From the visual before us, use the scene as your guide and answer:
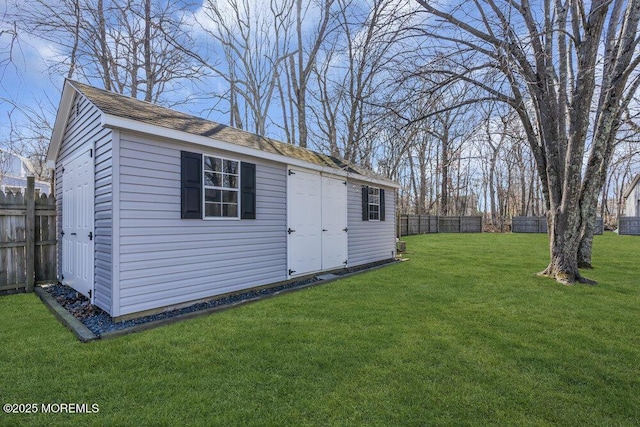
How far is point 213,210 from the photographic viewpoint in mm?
4828

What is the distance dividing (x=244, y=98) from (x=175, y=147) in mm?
12951

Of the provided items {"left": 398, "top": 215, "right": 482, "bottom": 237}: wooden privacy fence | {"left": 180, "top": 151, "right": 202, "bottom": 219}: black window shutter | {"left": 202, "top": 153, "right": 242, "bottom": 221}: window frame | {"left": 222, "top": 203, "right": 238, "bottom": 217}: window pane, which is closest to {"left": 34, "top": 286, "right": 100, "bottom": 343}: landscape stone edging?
{"left": 180, "top": 151, "right": 202, "bottom": 219}: black window shutter

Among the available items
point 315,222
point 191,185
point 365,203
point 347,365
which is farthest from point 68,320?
point 365,203

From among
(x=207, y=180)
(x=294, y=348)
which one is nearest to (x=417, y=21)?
(x=207, y=180)

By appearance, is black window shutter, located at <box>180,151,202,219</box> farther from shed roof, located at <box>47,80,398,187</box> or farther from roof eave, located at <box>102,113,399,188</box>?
shed roof, located at <box>47,80,398,187</box>

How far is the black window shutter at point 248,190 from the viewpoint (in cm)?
524

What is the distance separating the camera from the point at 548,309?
14.6ft

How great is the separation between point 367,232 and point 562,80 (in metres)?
5.30

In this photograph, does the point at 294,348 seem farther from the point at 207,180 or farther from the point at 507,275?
the point at 507,275

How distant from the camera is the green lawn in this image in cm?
211

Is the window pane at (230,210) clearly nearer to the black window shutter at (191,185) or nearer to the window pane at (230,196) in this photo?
the window pane at (230,196)

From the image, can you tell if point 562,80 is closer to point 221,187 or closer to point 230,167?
point 230,167

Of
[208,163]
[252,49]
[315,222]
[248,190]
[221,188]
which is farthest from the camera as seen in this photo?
[252,49]

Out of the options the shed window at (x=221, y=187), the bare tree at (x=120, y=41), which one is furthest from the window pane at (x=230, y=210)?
the bare tree at (x=120, y=41)
